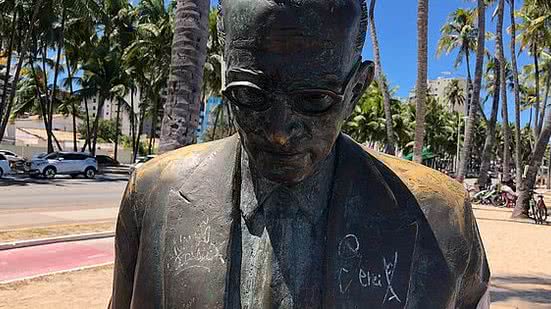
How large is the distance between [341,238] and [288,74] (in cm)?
38

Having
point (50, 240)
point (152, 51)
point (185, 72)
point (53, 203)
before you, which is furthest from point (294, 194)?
point (152, 51)

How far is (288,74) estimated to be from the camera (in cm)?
100

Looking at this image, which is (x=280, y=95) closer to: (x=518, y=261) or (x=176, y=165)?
(x=176, y=165)

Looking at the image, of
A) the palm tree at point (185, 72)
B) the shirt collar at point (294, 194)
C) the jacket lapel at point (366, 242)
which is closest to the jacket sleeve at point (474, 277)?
the jacket lapel at point (366, 242)

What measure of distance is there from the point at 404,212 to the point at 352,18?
0.46 meters

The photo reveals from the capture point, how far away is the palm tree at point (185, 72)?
185 inches

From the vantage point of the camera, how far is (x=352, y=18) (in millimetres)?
1057

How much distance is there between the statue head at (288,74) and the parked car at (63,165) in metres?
24.7

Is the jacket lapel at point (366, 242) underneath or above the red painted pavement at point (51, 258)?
above

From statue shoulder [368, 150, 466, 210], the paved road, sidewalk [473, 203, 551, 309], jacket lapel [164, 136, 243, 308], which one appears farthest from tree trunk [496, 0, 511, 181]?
jacket lapel [164, 136, 243, 308]

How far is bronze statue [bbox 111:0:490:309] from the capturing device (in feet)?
3.33

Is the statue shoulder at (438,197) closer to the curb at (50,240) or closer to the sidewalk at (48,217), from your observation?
the curb at (50,240)

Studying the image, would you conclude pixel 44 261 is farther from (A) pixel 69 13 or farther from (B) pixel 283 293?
(A) pixel 69 13

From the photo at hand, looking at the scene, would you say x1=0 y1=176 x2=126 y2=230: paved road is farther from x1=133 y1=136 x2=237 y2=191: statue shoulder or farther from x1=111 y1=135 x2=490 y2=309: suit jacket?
x1=111 y1=135 x2=490 y2=309: suit jacket
